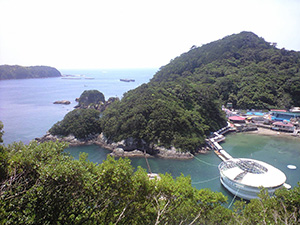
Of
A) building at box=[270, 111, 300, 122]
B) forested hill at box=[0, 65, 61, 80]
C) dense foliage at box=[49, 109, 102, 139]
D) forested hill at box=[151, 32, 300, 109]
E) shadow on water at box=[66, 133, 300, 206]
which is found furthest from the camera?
forested hill at box=[0, 65, 61, 80]

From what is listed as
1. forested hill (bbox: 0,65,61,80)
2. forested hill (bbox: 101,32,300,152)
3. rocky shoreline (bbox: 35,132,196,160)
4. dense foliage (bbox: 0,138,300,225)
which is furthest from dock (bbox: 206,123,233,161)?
forested hill (bbox: 0,65,61,80)

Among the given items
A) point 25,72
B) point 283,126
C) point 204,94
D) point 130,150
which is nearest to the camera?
point 130,150

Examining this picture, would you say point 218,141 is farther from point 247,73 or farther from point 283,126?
point 247,73

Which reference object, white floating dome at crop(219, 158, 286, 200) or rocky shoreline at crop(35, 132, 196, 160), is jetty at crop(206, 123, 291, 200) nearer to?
white floating dome at crop(219, 158, 286, 200)

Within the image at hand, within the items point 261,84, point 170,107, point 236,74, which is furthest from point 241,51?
point 170,107

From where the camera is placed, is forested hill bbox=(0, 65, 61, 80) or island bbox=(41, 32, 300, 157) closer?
island bbox=(41, 32, 300, 157)

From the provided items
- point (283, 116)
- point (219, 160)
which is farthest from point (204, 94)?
point (283, 116)
